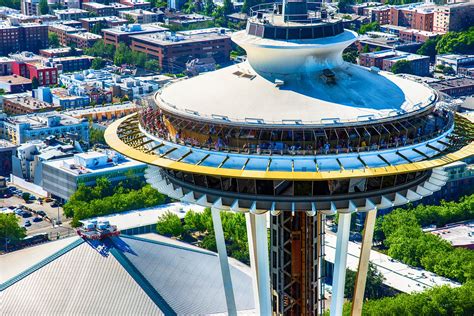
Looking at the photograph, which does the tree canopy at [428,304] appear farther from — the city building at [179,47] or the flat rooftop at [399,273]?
the city building at [179,47]

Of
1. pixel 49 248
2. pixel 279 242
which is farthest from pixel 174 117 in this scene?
pixel 49 248

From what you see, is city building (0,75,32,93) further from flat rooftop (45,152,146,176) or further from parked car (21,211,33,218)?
parked car (21,211,33,218)

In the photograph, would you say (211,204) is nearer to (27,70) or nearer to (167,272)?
(167,272)

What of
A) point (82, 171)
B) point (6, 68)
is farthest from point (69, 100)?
point (82, 171)

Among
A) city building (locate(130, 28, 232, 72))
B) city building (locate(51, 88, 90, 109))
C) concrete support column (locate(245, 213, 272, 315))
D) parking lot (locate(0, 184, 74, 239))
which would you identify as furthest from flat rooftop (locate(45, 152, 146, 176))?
concrete support column (locate(245, 213, 272, 315))

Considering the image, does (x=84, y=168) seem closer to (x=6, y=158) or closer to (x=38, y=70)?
(x=6, y=158)
